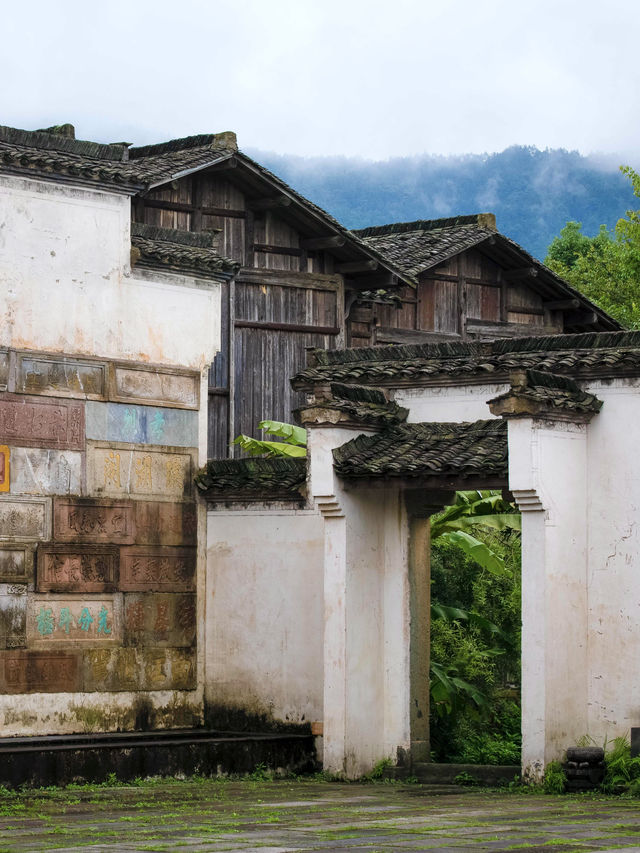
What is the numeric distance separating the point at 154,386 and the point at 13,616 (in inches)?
110

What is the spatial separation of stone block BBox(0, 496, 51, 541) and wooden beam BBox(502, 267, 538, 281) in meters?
12.2

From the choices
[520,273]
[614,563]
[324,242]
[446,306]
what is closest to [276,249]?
[324,242]

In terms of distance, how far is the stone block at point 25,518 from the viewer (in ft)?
47.3

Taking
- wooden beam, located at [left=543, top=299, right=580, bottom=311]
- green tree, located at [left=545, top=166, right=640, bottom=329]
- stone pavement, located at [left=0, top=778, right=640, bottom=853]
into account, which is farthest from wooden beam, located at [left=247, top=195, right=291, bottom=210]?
green tree, located at [left=545, top=166, right=640, bottom=329]

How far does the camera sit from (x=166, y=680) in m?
15.5

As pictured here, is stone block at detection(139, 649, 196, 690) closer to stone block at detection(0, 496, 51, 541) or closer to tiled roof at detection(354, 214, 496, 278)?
stone block at detection(0, 496, 51, 541)

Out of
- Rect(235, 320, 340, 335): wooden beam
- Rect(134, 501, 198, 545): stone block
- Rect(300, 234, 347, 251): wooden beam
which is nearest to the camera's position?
Rect(134, 501, 198, 545): stone block

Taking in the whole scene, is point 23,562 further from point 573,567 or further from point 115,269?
point 573,567

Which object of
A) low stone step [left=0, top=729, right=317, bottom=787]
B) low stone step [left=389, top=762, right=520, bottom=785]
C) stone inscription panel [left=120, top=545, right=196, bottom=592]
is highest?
stone inscription panel [left=120, top=545, right=196, bottom=592]

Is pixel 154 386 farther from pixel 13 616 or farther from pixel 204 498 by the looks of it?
pixel 13 616

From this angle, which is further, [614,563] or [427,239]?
[427,239]

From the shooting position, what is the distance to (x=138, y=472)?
15.4 metres

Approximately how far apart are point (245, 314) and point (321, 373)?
6316 mm

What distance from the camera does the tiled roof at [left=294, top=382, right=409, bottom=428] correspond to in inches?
Answer: 555
